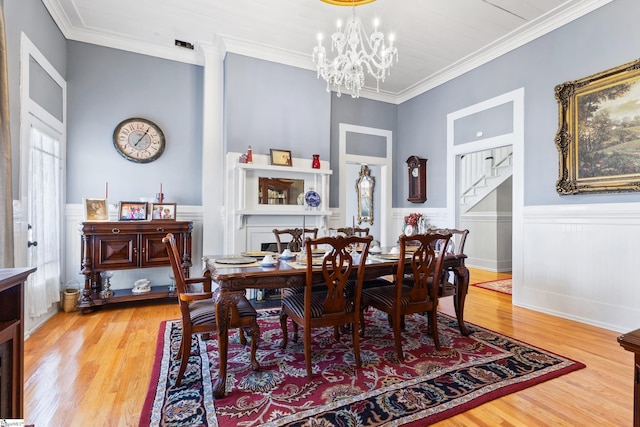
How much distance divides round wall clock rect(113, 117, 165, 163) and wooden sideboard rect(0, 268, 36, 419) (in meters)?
3.18

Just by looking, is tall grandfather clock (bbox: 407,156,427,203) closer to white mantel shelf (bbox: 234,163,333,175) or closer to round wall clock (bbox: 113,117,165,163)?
white mantel shelf (bbox: 234,163,333,175)

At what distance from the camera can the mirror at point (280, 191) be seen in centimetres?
443

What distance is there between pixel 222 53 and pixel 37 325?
12.2 ft

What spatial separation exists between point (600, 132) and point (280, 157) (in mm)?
3569

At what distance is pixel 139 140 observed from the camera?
419cm

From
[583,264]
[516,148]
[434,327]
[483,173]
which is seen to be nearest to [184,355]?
[434,327]

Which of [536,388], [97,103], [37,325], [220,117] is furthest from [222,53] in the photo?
[536,388]

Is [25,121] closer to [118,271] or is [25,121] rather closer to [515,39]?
[118,271]

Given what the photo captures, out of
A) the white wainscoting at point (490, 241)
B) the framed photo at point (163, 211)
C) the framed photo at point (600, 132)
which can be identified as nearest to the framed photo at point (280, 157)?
the framed photo at point (163, 211)

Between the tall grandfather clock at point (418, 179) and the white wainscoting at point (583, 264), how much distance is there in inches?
70.3

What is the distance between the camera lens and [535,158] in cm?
375

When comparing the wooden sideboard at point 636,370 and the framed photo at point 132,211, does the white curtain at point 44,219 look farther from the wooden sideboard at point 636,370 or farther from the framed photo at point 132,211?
the wooden sideboard at point 636,370

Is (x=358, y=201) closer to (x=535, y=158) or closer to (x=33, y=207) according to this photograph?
(x=535, y=158)

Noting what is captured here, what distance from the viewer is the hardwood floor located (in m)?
1.76
